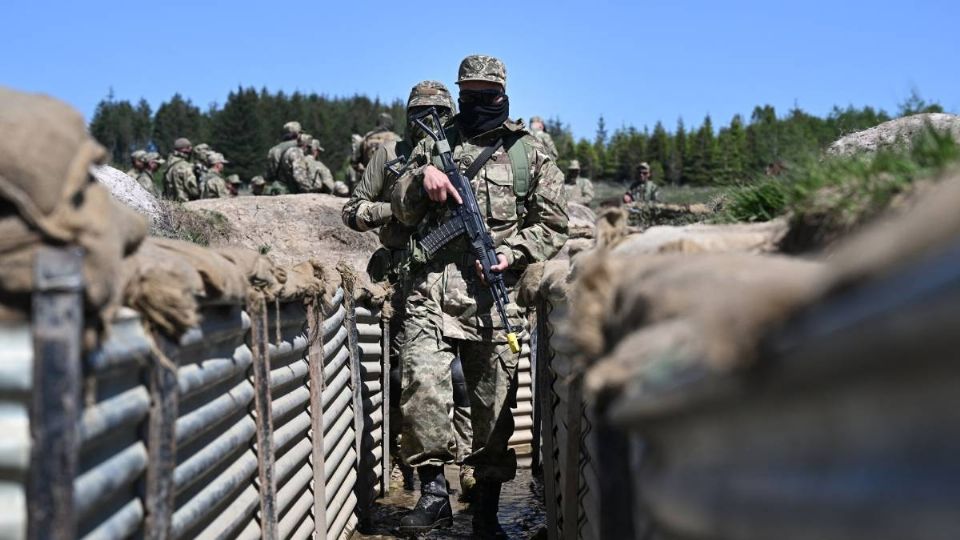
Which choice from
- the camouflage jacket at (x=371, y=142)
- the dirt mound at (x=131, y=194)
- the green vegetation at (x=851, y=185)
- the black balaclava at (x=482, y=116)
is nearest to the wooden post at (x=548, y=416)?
the black balaclava at (x=482, y=116)

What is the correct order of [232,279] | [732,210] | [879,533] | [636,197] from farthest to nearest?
1. [636,197]
2. [732,210]
3. [232,279]
4. [879,533]

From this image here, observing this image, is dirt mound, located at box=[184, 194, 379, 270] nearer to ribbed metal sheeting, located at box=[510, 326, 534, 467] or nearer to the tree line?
ribbed metal sheeting, located at box=[510, 326, 534, 467]

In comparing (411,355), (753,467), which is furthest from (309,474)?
(753,467)

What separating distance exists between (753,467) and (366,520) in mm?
5487

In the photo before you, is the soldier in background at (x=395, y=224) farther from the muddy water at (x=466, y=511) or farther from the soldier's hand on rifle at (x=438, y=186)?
the soldier's hand on rifle at (x=438, y=186)

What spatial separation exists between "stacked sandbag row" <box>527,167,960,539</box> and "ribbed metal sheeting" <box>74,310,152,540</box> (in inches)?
34.6

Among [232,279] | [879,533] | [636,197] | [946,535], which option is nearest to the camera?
[946,535]

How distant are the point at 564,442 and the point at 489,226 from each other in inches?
104

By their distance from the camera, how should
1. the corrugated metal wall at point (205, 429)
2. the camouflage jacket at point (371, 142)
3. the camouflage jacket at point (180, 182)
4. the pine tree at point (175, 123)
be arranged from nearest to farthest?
the corrugated metal wall at point (205, 429)
the camouflage jacket at point (371, 142)
the camouflage jacket at point (180, 182)
the pine tree at point (175, 123)

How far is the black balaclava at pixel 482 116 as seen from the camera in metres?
7.04

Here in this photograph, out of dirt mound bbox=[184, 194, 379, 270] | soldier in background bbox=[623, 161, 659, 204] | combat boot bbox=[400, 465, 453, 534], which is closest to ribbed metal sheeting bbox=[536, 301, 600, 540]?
combat boot bbox=[400, 465, 453, 534]

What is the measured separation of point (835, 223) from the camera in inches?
96.7

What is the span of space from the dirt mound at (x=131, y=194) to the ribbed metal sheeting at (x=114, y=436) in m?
7.47

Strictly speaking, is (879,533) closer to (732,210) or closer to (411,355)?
(732,210)
